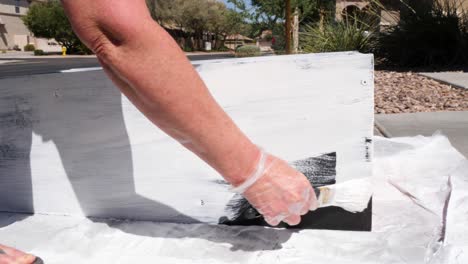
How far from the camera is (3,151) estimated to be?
6.07 feet

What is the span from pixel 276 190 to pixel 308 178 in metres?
0.46

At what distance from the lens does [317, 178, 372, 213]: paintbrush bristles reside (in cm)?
165

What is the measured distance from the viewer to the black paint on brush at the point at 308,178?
1.65 meters

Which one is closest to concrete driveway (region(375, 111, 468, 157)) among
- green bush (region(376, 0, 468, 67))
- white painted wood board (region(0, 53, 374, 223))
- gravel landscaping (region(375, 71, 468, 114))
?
gravel landscaping (region(375, 71, 468, 114))

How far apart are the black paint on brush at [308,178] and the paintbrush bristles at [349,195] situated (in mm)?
35

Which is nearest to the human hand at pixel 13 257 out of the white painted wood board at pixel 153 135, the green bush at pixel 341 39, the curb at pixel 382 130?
the white painted wood board at pixel 153 135

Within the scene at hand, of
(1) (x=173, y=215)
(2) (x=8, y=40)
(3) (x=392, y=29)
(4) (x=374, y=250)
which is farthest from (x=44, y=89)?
(2) (x=8, y=40)

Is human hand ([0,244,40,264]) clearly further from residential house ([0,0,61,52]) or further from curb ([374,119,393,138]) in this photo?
residential house ([0,0,61,52])

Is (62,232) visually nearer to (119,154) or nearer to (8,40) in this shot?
(119,154)

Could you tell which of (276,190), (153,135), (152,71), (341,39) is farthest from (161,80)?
(341,39)

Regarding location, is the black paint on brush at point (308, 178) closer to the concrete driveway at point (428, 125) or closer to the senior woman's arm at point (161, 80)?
the senior woman's arm at point (161, 80)

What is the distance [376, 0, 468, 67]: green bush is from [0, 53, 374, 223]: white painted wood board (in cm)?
796

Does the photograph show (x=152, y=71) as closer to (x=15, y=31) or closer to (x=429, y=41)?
(x=429, y=41)

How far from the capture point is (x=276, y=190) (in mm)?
1236
